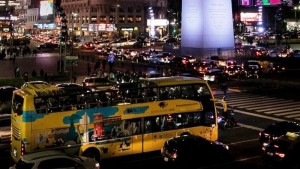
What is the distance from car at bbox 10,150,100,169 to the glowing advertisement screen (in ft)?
146

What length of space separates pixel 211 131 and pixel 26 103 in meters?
8.83

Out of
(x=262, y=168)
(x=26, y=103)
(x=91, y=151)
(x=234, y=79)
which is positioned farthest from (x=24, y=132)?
(x=234, y=79)

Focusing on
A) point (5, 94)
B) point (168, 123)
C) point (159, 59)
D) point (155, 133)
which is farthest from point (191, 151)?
point (159, 59)

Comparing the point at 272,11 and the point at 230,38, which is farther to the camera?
the point at 272,11

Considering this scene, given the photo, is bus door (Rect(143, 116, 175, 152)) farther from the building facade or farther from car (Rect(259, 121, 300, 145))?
the building facade

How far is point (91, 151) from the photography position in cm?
1788

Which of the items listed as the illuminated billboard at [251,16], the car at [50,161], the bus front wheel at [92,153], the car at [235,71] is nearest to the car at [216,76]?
the car at [235,71]

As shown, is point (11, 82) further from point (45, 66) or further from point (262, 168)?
point (262, 168)

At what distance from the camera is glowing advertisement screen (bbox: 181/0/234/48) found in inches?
2219

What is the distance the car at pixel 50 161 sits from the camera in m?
13.5

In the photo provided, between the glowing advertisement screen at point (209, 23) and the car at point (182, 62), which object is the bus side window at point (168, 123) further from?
the glowing advertisement screen at point (209, 23)

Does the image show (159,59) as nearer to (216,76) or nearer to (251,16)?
(216,76)

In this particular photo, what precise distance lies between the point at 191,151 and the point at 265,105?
17.0m

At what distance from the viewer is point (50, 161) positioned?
1374 cm
